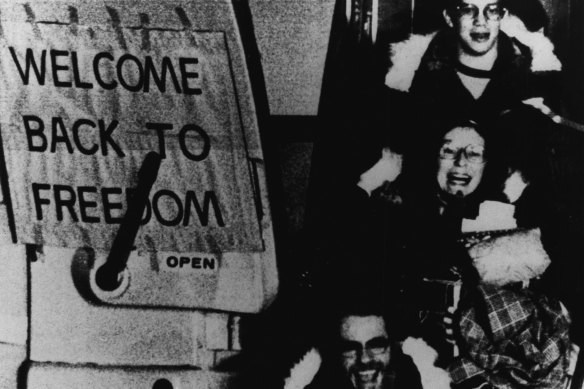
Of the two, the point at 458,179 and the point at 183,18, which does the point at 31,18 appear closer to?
the point at 183,18

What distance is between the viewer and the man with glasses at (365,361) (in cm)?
221

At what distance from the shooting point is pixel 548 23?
7.02ft

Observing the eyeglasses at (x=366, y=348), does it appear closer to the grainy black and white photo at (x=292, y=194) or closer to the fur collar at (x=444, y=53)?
the grainy black and white photo at (x=292, y=194)

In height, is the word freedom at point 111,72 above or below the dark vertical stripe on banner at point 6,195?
above

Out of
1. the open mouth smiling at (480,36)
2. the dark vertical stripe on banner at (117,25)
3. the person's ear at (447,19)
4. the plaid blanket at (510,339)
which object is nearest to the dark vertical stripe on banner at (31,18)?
the dark vertical stripe on banner at (117,25)

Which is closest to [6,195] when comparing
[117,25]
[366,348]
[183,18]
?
[117,25]

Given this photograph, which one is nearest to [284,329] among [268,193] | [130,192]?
[268,193]

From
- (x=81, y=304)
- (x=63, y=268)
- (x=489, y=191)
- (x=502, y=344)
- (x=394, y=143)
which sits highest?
(x=394, y=143)

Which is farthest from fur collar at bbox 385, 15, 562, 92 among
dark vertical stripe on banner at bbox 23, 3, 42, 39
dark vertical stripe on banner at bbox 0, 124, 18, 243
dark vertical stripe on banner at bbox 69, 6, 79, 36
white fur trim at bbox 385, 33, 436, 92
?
dark vertical stripe on banner at bbox 0, 124, 18, 243

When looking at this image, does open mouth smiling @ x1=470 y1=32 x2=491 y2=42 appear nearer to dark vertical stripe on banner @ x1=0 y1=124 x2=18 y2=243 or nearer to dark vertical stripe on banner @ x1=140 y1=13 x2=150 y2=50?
dark vertical stripe on banner @ x1=140 y1=13 x2=150 y2=50

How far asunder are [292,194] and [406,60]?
0.65 metres

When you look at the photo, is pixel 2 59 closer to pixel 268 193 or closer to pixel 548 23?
pixel 268 193

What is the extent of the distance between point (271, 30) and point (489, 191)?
101 centimetres

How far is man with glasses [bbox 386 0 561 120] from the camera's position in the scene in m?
2.13
